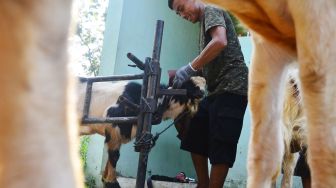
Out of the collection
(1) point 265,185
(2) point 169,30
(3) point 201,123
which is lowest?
(1) point 265,185

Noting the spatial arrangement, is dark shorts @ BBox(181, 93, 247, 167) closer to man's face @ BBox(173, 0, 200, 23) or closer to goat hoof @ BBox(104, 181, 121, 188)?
man's face @ BBox(173, 0, 200, 23)

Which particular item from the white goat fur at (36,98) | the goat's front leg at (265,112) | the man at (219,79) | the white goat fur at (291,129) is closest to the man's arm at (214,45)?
the man at (219,79)

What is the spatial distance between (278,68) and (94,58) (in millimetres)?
14235

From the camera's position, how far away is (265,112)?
8.80 feet

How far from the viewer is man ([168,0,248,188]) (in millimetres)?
4949

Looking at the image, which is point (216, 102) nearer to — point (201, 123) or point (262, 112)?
point (201, 123)

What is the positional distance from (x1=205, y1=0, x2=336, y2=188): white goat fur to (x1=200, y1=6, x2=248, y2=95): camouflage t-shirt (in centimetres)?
226

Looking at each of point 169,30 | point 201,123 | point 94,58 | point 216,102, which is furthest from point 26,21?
point 94,58

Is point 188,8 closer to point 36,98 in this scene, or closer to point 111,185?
point 111,185

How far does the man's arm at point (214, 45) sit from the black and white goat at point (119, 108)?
171cm

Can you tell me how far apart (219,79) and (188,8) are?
2.50ft

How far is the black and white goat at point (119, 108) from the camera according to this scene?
6.90 meters

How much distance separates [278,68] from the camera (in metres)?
2.75

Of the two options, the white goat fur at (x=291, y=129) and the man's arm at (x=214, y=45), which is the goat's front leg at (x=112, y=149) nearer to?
the white goat fur at (x=291, y=129)
